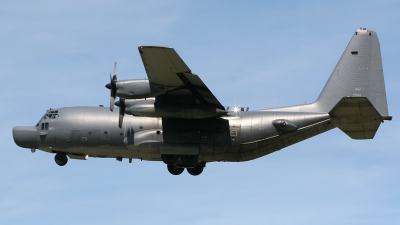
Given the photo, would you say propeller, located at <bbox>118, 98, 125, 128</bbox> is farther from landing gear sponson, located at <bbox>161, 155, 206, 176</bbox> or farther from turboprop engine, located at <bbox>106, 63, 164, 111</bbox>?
landing gear sponson, located at <bbox>161, 155, 206, 176</bbox>

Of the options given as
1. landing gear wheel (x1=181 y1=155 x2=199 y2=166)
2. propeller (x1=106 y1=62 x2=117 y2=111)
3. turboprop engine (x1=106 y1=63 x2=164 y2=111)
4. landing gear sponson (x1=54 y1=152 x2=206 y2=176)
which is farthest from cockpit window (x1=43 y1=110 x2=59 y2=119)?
landing gear wheel (x1=181 y1=155 x2=199 y2=166)

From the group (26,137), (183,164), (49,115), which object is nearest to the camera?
(183,164)

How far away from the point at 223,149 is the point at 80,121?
5909 millimetres

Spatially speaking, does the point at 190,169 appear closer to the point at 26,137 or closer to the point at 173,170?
the point at 173,170

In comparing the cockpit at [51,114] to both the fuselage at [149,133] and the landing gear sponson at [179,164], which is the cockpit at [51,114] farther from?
the landing gear sponson at [179,164]

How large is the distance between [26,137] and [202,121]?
7.41 meters

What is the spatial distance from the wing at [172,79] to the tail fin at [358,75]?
4.53 metres

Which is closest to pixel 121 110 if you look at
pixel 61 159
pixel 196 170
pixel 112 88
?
pixel 112 88

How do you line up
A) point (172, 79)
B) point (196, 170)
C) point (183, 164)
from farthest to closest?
point (196, 170) → point (183, 164) → point (172, 79)

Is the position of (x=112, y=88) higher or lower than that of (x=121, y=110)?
higher

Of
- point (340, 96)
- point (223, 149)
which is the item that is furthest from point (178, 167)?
point (340, 96)

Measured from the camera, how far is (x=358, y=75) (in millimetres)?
33594

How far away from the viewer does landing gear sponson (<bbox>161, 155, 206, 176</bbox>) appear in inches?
1326

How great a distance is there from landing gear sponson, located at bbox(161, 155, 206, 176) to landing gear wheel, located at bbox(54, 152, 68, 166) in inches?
170
